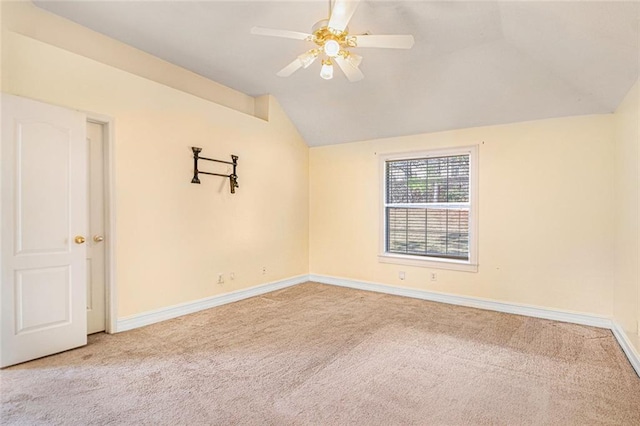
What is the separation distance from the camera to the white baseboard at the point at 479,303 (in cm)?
362

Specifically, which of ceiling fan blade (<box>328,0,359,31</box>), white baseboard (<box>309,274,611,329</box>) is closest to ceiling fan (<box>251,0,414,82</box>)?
ceiling fan blade (<box>328,0,359,31</box>)

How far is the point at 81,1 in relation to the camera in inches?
114

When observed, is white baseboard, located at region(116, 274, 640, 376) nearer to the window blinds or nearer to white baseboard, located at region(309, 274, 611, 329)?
white baseboard, located at region(309, 274, 611, 329)

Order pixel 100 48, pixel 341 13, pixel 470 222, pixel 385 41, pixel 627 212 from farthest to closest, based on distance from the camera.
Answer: pixel 470 222 → pixel 100 48 → pixel 627 212 → pixel 385 41 → pixel 341 13

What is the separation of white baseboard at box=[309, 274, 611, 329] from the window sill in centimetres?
35

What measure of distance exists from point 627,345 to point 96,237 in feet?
15.6

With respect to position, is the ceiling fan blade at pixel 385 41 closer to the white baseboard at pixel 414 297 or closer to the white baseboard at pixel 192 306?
the white baseboard at pixel 414 297

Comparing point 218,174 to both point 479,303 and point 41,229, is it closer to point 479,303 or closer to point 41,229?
point 41,229

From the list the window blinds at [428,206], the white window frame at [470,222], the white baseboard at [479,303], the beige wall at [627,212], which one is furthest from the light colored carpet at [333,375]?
the window blinds at [428,206]

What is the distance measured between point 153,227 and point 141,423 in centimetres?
209

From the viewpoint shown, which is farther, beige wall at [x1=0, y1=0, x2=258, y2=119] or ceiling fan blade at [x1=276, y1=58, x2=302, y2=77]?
beige wall at [x1=0, y1=0, x2=258, y2=119]

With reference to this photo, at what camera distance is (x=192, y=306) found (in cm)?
395

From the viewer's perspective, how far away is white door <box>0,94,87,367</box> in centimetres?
257

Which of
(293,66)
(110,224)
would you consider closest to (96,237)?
(110,224)
